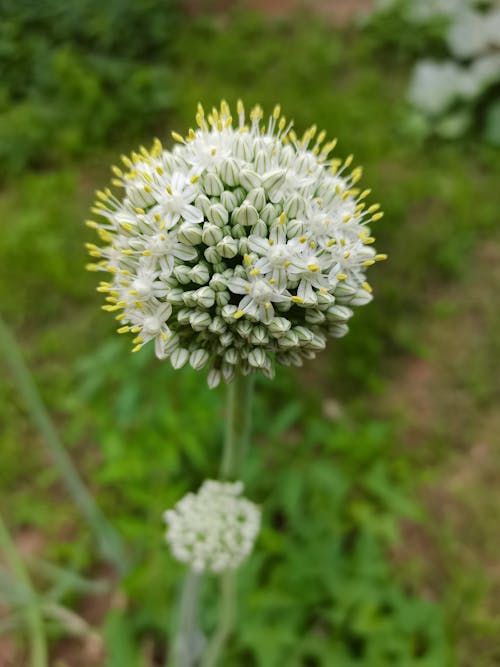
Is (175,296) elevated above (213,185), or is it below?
below

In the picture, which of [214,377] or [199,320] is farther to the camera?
[214,377]

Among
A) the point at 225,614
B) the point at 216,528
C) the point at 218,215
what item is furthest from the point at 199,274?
the point at 225,614

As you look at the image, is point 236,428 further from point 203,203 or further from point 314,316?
point 203,203

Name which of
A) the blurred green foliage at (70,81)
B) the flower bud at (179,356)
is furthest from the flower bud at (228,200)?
→ the blurred green foliage at (70,81)

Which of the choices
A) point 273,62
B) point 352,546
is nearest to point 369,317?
point 352,546

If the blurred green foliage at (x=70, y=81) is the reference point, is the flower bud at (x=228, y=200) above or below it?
below

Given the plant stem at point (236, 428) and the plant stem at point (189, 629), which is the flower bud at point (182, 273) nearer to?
the plant stem at point (236, 428)
